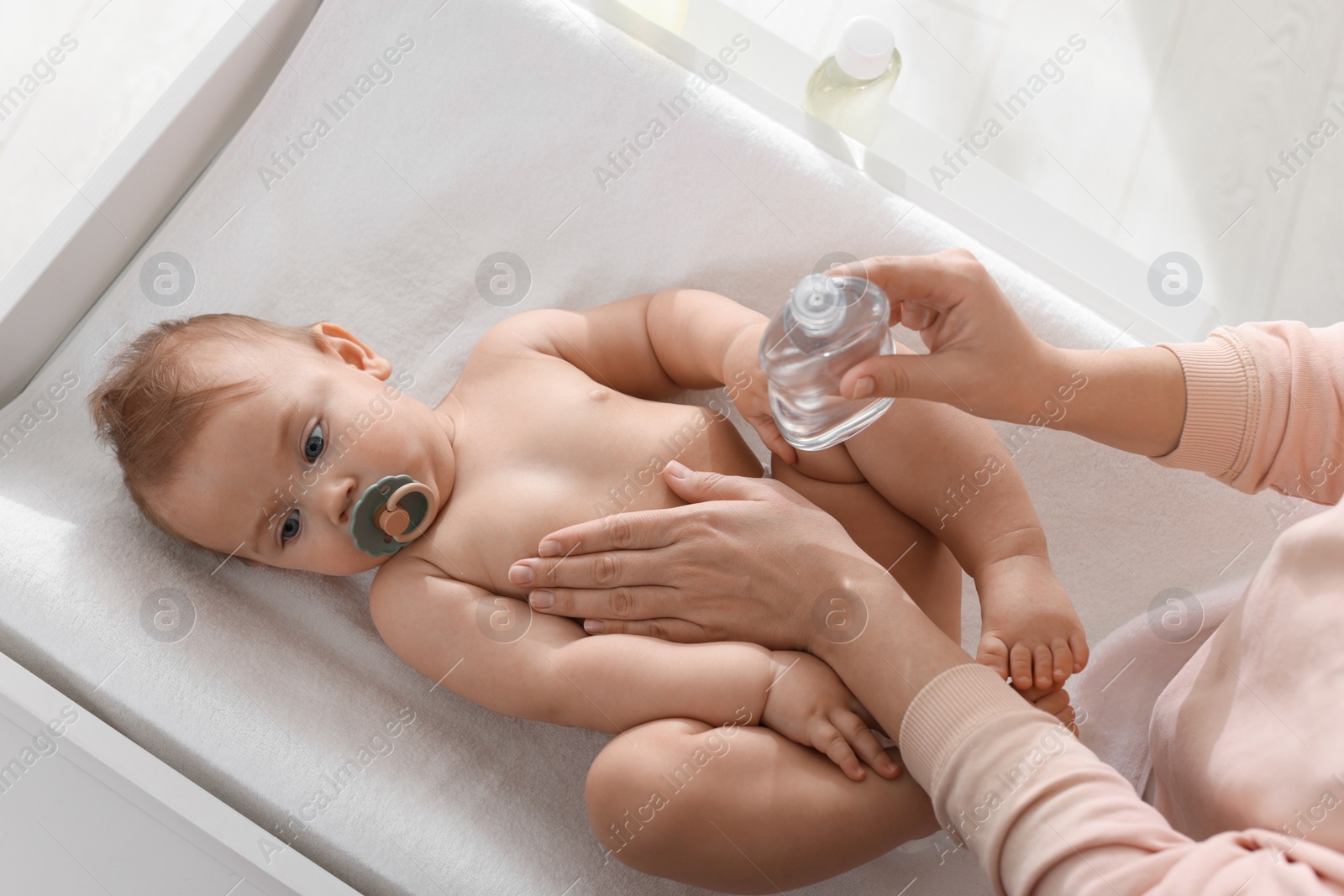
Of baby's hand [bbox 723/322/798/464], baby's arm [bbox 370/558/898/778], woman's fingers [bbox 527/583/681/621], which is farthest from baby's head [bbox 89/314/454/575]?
baby's hand [bbox 723/322/798/464]

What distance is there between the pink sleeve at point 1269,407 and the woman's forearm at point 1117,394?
0.01 m

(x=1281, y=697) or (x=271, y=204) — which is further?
(x=271, y=204)

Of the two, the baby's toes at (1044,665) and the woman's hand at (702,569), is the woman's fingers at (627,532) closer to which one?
the woman's hand at (702,569)

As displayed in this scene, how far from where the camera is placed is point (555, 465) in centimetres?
117

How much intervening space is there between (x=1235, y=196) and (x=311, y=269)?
6.22ft

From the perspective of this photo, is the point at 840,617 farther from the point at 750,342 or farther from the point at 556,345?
the point at 556,345

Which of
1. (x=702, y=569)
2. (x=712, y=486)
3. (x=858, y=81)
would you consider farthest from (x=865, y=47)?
(x=702, y=569)

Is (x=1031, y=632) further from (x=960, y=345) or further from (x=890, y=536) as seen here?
(x=960, y=345)

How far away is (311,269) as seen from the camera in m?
1.39

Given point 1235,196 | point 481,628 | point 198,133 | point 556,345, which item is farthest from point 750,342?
point 1235,196

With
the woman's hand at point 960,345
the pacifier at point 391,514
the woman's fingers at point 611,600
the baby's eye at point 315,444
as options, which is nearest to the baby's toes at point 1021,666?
the woman's hand at point 960,345

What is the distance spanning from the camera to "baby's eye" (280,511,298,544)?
1.11 meters

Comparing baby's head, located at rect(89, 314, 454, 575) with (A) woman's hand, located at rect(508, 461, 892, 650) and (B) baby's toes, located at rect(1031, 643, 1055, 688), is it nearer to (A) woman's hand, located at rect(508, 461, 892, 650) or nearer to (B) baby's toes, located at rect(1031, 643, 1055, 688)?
(A) woman's hand, located at rect(508, 461, 892, 650)

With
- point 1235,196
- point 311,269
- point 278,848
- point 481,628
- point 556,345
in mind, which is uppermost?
point 1235,196
